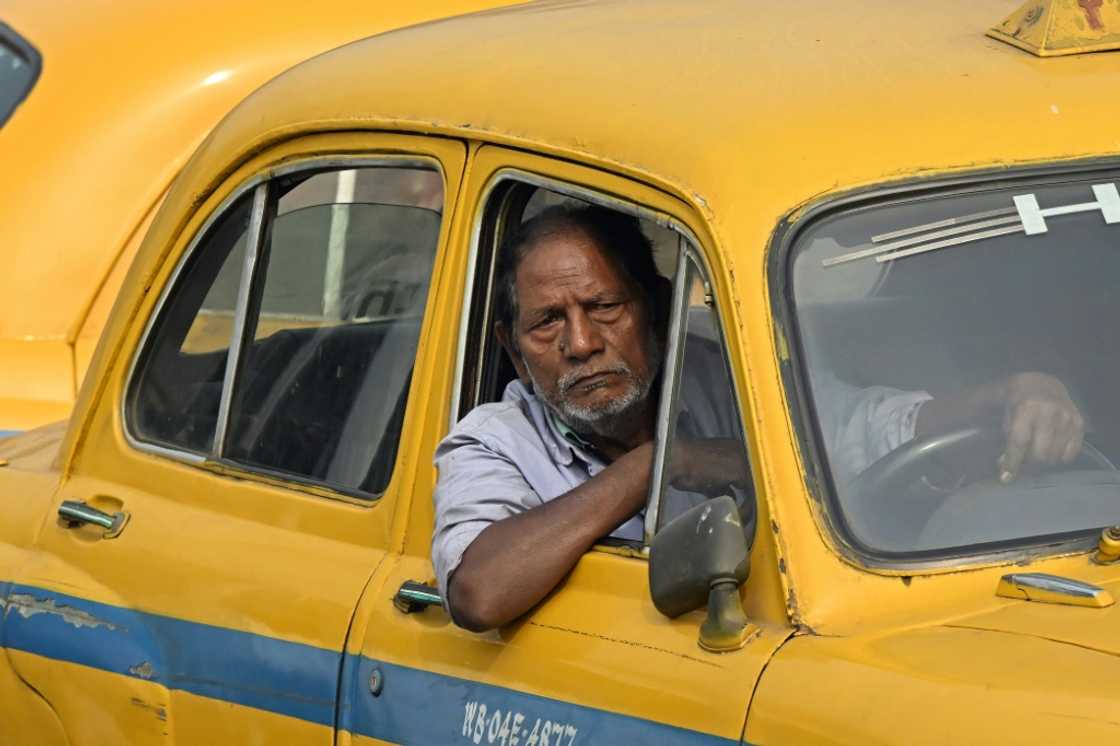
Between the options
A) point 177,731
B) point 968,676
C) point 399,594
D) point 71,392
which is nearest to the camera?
point 968,676

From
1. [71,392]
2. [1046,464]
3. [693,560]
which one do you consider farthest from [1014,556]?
[71,392]

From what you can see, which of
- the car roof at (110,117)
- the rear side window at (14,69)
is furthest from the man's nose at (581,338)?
the rear side window at (14,69)

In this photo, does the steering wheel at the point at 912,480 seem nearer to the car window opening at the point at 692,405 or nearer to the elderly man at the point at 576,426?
the elderly man at the point at 576,426

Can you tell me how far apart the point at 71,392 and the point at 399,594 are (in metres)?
3.66

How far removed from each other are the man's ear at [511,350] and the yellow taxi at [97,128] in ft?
11.1

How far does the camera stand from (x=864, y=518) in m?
2.88

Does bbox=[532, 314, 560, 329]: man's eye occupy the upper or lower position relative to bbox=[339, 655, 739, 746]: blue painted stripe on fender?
upper

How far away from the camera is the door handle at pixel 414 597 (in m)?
3.33

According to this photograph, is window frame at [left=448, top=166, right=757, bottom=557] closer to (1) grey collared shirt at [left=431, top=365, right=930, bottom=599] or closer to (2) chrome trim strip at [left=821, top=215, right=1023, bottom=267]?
(1) grey collared shirt at [left=431, top=365, right=930, bottom=599]

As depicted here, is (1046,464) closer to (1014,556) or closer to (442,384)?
(1014,556)

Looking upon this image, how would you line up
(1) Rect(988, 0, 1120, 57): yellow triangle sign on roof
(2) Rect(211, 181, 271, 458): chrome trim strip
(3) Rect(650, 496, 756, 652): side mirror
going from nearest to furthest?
(3) Rect(650, 496, 756, 652): side mirror, (1) Rect(988, 0, 1120, 57): yellow triangle sign on roof, (2) Rect(211, 181, 271, 458): chrome trim strip

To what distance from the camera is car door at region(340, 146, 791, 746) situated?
285 cm

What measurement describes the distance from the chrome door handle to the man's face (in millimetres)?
840

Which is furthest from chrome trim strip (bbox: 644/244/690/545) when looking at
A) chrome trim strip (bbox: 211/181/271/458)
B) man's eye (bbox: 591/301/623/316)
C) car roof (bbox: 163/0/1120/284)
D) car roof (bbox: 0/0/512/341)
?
car roof (bbox: 0/0/512/341)
